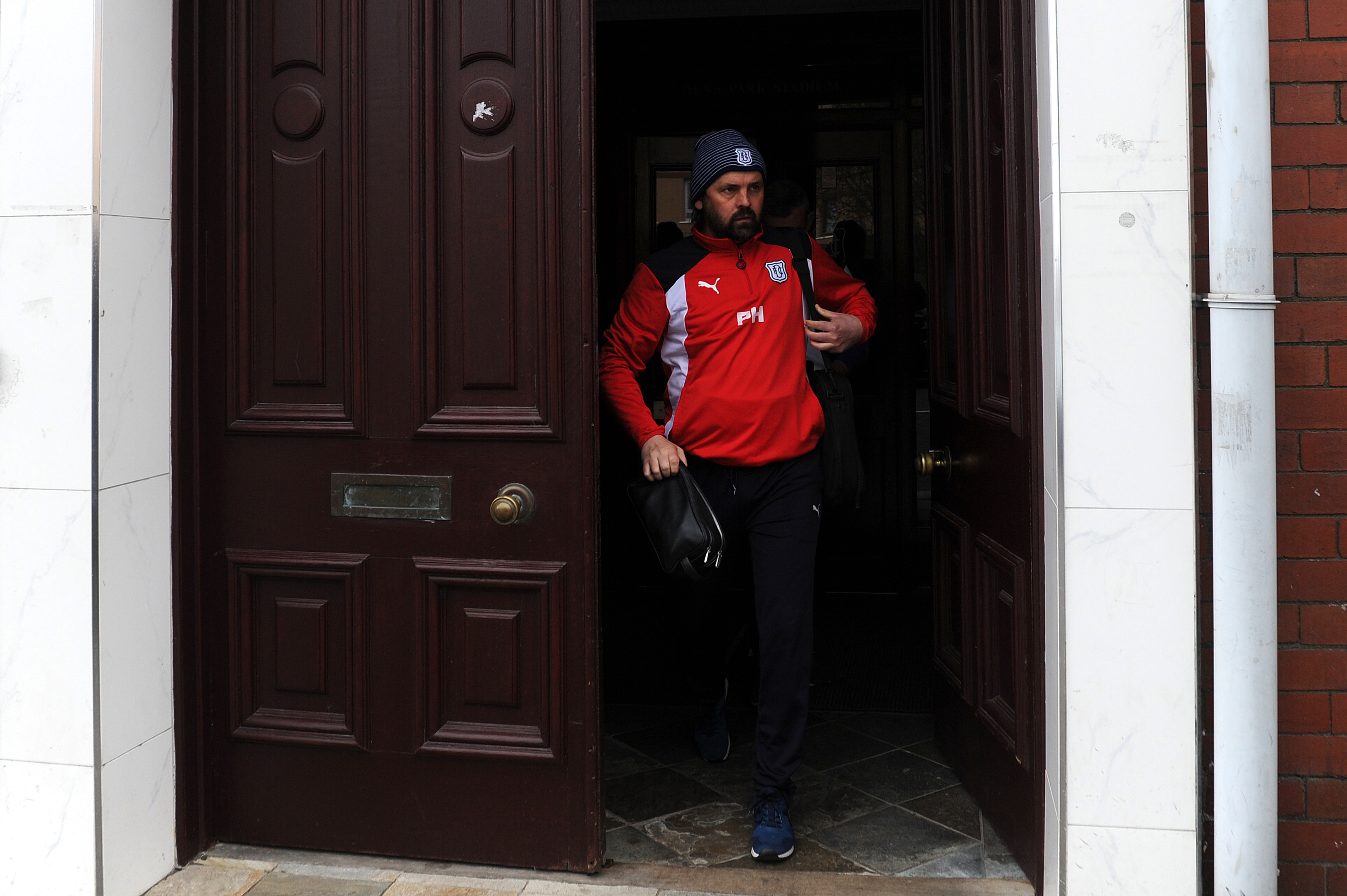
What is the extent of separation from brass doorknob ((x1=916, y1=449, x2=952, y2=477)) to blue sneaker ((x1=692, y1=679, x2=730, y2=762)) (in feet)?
3.60

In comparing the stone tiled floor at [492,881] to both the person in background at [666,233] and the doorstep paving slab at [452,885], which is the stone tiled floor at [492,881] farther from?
the person in background at [666,233]

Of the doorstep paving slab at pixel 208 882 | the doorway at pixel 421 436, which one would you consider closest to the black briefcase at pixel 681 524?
the doorway at pixel 421 436

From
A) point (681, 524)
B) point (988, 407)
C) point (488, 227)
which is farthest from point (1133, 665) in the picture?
point (488, 227)

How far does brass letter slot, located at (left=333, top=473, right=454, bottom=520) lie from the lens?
3021 millimetres

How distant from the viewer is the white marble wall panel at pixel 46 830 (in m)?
2.86

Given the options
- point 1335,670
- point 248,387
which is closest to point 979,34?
point 1335,670

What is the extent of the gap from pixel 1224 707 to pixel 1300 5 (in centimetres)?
166

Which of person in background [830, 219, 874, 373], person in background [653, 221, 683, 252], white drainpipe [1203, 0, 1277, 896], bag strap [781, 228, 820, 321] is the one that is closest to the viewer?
white drainpipe [1203, 0, 1277, 896]

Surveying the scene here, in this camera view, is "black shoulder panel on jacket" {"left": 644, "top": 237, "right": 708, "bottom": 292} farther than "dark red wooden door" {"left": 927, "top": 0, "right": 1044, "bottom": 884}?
Yes

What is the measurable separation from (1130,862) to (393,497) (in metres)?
2.05


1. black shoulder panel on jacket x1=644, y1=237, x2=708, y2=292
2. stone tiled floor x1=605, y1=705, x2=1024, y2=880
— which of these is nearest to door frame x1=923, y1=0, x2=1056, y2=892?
stone tiled floor x1=605, y1=705, x2=1024, y2=880

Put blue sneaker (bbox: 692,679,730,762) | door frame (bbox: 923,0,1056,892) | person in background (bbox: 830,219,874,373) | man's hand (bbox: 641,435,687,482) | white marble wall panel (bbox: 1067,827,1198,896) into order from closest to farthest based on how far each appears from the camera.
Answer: white marble wall panel (bbox: 1067,827,1198,896)
door frame (bbox: 923,0,1056,892)
man's hand (bbox: 641,435,687,482)
blue sneaker (bbox: 692,679,730,762)
person in background (bbox: 830,219,874,373)

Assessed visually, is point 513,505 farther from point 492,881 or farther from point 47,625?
point 47,625

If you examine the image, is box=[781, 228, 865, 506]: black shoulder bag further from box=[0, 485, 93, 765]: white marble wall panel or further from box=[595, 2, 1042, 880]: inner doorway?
box=[0, 485, 93, 765]: white marble wall panel
